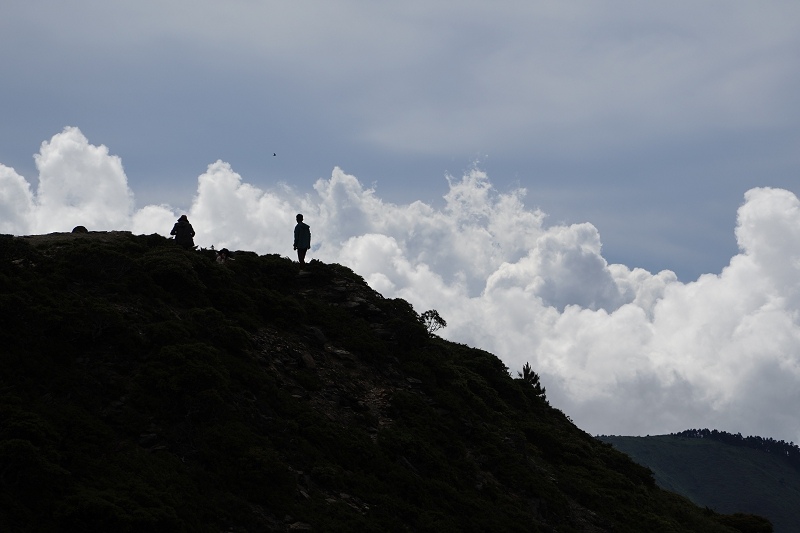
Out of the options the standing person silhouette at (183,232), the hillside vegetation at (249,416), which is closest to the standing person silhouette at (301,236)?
the hillside vegetation at (249,416)

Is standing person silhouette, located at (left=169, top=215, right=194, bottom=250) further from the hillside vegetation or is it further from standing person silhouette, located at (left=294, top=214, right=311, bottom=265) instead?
standing person silhouette, located at (left=294, top=214, right=311, bottom=265)

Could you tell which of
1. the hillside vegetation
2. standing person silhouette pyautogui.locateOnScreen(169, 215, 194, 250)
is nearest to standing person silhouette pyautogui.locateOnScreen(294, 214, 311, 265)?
the hillside vegetation

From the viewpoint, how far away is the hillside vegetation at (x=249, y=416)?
15383mm

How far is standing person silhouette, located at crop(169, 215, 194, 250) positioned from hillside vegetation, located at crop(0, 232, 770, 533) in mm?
691

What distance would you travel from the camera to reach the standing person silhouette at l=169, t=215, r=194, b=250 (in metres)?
30.7

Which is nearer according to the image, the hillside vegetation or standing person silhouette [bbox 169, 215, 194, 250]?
the hillside vegetation

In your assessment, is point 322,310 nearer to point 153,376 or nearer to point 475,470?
point 475,470

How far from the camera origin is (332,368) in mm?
25625

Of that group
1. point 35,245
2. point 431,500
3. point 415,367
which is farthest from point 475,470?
point 35,245

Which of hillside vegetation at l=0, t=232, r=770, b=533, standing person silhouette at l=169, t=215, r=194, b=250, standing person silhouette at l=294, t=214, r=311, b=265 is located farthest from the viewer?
standing person silhouette at l=294, t=214, r=311, b=265

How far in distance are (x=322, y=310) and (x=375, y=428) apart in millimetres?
7474

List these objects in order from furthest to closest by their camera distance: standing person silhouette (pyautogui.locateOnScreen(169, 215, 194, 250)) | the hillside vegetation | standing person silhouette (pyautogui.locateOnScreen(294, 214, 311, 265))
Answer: standing person silhouette (pyautogui.locateOnScreen(294, 214, 311, 265)) → standing person silhouette (pyautogui.locateOnScreen(169, 215, 194, 250)) → the hillside vegetation

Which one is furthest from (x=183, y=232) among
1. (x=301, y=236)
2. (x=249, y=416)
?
(x=249, y=416)

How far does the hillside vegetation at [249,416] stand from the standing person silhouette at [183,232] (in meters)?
0.69
